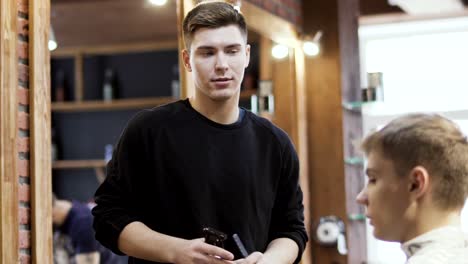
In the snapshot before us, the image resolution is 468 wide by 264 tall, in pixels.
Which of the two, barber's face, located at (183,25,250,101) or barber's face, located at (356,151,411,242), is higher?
barber's face, located at (183,25,250,101)

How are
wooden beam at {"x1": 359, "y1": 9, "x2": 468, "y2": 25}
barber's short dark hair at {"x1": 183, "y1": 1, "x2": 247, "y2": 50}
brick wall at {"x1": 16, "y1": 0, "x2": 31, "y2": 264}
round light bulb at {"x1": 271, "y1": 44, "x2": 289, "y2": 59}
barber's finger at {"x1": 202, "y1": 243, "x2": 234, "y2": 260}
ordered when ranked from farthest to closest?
wooden beam at {"x1": 359, "y1": 9, "x2": 468, "y2": 25} → round light bulb at {"x1": 271, "y1": 44, "x2": 289, "y2": 59} → brick wall at {"x1": 16, "y1": 0, "x2": 31, "y2": 264} → barber's short dark hair at {"x1": 183, "y1": 1, "x2": 247, "y2": 50} → barber's finger at {"x1": 202, "y1": 243, "x2": 234, "y2": 260}

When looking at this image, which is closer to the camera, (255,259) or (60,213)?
(255,259)

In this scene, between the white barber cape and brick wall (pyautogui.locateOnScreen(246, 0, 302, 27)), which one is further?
brick wall (pyautogui.locateOnScreen(246, 0, 302, 27))

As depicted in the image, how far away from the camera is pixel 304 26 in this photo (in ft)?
19.6

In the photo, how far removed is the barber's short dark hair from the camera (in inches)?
94.8

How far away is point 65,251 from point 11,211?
8.80 ft

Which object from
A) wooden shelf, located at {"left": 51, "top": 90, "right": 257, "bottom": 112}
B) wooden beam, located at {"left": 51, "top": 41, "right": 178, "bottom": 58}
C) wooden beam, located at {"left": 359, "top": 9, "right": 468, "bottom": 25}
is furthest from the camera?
wooden beam, located at {"left": 51, "top": 41, "right": 178, "bottom": 58}

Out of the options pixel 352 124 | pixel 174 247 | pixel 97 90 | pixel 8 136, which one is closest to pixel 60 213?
pixel 352 124

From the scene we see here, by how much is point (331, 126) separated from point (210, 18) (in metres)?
3.53

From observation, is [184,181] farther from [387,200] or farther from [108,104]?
[108,104]

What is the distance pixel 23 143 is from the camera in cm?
303

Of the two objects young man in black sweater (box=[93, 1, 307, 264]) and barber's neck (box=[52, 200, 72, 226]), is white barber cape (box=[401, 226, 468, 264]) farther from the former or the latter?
barber's neck (box=[52, 200, 72, 226])

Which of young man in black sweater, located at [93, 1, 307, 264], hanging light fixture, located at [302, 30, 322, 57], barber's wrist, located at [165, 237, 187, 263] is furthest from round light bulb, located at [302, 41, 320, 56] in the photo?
barber's wrist, located at [165, 237, 187, 263]

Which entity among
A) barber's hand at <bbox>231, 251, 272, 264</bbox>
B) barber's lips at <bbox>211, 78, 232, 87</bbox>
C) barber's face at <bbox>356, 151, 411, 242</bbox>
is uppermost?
barber's lips at <bbox>211, 78, 232, 87</bbox>
